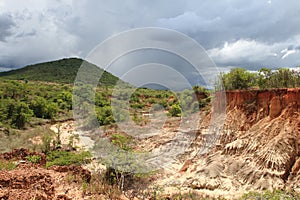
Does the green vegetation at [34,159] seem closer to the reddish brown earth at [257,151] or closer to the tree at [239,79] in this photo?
the reddish brown earth at [257,151]

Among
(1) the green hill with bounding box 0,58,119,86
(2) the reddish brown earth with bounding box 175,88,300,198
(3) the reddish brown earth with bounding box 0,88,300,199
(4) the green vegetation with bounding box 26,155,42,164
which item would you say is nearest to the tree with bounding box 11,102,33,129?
(3) the reddish brown earth with bounding box 0,88,300,199

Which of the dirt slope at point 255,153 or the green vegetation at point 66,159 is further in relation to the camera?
the green vegetation at point 66,159

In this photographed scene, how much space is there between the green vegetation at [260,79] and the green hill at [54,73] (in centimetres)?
4265

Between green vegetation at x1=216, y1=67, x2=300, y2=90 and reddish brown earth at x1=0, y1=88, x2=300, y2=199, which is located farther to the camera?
green vegetation at x1=216, y1=67, x2=300, y2=90

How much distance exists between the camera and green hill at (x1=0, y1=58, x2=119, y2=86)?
6617 centimetres

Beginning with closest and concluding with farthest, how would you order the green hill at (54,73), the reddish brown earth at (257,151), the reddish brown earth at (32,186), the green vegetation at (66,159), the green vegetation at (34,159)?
the reddish brown earth at (32,186)
the reddish brown earth at (257,151)
the green vegetation at (34,159)
the green vegetation at (66,159)
the green hill at (54,73)

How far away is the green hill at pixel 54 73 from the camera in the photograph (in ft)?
217

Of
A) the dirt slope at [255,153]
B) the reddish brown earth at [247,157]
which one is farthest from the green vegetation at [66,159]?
the dirt slope at [255,153]

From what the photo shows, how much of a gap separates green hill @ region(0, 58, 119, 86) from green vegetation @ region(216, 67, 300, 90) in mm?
42645

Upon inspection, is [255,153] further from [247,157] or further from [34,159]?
[34,159]

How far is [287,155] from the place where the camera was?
1073 cm

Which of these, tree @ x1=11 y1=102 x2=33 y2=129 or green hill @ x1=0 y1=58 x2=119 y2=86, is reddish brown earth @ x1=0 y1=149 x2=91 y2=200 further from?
green hill @ x1=0 y1=58 x2=119 y2=86

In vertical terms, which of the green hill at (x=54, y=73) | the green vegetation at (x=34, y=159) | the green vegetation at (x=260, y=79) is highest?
the green hill at (x=54, y=73)

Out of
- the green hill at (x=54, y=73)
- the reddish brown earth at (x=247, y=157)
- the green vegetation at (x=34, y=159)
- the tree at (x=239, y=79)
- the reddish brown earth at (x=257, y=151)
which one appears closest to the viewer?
the reddish brown earth at (x=247, y=157)
